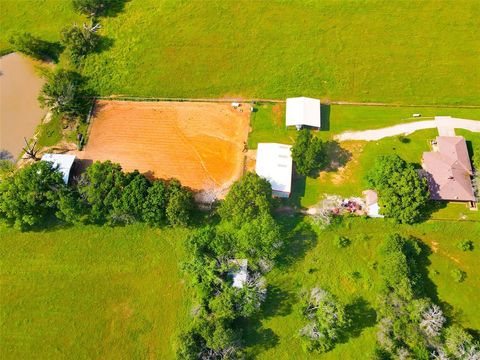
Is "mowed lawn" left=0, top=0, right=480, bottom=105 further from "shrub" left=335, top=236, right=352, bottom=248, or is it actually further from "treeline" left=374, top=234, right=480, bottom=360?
"treeline" left=374, top=234, right=480, bottom=360

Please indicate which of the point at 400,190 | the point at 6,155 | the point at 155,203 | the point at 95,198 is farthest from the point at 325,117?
the point at 6,155

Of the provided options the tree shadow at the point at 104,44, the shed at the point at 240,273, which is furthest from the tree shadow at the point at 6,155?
the shed at the point at 240,273

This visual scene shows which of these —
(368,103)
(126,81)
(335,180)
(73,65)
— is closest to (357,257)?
(335,180)

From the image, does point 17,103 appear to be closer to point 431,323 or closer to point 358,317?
point 358,317

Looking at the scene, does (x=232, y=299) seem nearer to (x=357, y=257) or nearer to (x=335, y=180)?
(x=357, y=257)

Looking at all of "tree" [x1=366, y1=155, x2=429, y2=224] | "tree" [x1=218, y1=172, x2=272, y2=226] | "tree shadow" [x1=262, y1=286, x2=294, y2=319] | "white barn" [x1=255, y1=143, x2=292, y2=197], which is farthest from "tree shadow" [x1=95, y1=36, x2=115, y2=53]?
"tree" [x1=366, y1=155, x2=429, y2=224]
